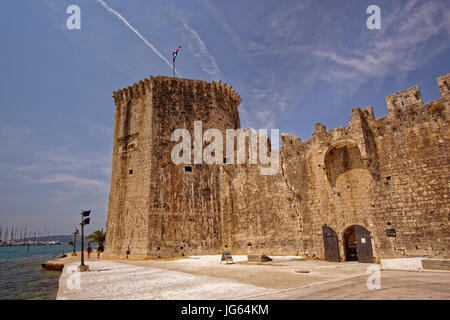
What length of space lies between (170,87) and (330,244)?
17080mm

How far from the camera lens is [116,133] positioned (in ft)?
77.8

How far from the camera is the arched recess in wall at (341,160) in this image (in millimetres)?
14289

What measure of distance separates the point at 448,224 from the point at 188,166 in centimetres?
1609

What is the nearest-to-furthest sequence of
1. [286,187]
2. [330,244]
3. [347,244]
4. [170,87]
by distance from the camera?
[330,244] → [347,244] → [286,187] → [170,87]

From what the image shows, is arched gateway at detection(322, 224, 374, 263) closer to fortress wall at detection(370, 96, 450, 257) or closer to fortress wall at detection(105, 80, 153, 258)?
fortress wall at detection(370, 96, 450, 257)

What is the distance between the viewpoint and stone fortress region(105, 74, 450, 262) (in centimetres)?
1191

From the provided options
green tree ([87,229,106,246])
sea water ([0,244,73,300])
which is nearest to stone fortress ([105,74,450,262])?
sea water ([0,244,73,300])

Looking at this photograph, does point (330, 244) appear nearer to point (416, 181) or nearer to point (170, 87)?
point (416, 181)

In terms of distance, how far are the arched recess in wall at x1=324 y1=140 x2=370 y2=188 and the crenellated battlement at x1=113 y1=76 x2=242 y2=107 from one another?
1270 cm

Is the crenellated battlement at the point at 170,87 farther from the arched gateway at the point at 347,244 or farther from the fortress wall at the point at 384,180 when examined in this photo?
the arched gateway at the point at 347,244

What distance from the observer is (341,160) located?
15.0 m

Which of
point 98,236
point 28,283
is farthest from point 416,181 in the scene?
point 98,236

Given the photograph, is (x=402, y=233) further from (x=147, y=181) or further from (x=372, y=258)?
(x=147, y=181)

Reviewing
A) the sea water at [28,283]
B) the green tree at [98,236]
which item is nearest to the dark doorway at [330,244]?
the sea water at [28,283]
